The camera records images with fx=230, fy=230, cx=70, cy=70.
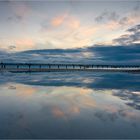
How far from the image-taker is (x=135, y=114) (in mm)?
7945

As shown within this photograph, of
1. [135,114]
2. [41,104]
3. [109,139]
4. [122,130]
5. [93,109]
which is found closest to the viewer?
[109,139]

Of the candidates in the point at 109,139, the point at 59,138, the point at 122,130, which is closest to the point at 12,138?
the point at 59,138

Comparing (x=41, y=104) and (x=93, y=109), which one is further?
(x=41, y=104)

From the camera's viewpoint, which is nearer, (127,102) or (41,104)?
(41,104)

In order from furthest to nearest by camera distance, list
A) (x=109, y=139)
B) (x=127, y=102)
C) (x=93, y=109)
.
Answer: (x=127, y=102)
(x=93, y=109)
(x=109, y=139)

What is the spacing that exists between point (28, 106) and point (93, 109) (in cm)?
254

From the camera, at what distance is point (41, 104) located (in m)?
9.43

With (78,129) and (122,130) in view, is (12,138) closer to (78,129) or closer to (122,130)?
(78,129)

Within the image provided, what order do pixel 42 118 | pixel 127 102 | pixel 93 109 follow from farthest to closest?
pixel 127 102, pixel 93 109, pixel 42 118

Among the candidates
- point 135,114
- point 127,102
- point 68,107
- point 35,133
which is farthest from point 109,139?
point 127,102

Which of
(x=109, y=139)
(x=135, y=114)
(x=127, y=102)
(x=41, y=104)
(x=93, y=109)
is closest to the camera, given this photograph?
(x=109, y=139)

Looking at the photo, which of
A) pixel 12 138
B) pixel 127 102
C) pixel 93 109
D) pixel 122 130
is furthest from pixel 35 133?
pixel 127 102

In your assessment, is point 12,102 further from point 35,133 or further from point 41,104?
point 35,133

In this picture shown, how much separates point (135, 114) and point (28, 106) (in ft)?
13.2
